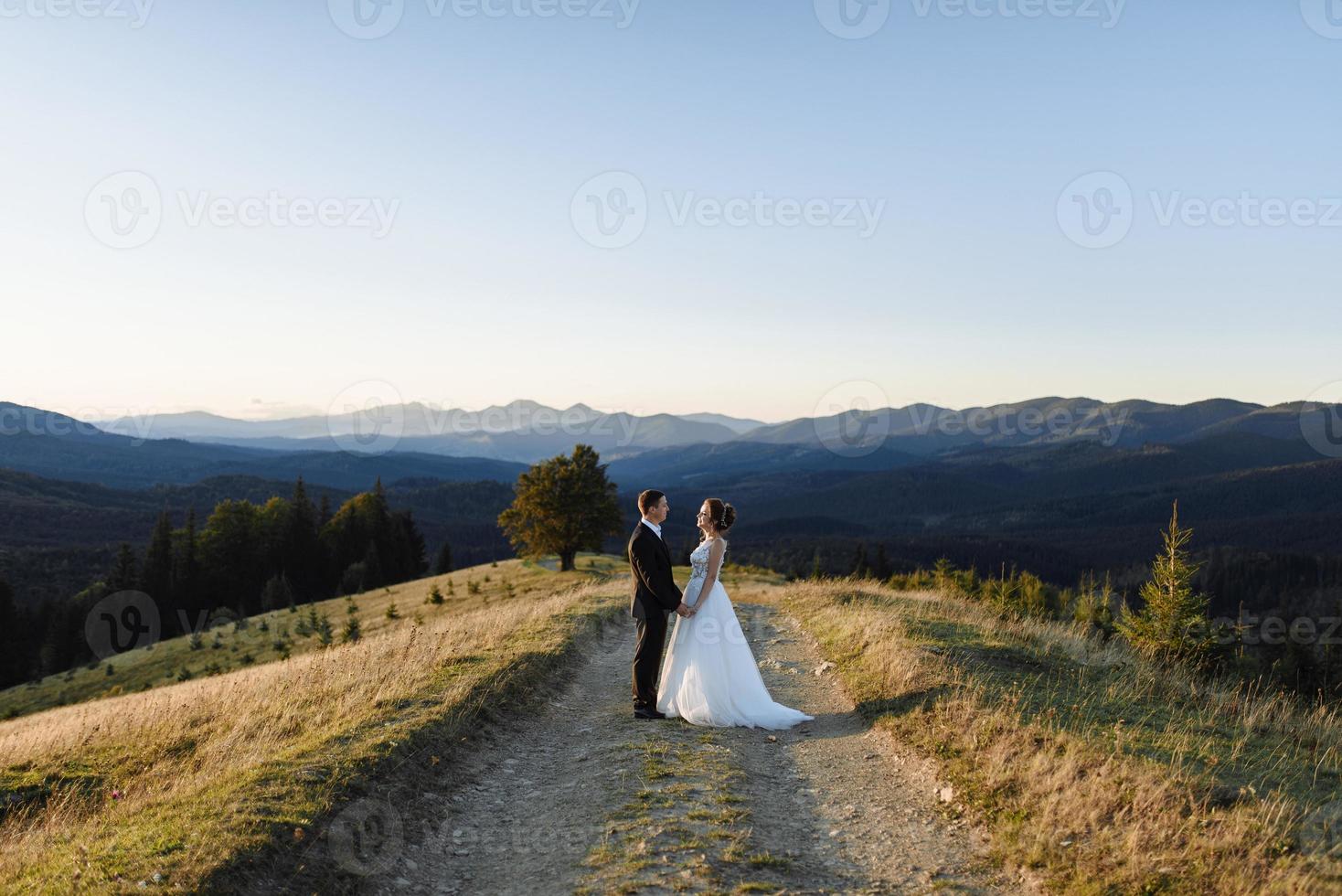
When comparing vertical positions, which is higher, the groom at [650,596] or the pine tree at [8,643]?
the groom at [650,596]

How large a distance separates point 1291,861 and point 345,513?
92458 millimetres

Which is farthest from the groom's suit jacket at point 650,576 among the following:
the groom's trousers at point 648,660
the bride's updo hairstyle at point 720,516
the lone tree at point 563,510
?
the lone tree at point 563,510

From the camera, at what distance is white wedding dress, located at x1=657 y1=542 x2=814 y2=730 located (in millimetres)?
11461

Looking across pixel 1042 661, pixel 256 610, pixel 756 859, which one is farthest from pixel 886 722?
pixel 256 610

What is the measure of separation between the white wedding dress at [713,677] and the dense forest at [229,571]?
6886 centimetres

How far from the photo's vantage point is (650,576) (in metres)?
11.5

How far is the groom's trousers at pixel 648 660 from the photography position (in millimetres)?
11875

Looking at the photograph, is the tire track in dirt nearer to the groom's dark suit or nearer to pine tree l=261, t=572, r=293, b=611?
the groom's dark suit

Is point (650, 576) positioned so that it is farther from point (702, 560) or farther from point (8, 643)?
point (8, 643)

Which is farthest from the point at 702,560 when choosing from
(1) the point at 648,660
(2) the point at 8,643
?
(2) the point at 8,643

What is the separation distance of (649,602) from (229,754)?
6087 mm

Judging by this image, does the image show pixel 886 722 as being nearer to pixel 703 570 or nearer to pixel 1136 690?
pixel 703 570

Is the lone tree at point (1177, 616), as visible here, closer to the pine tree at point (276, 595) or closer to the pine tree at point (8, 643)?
the pine tree at point (276, 595)

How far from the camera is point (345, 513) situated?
88500 millimetres
